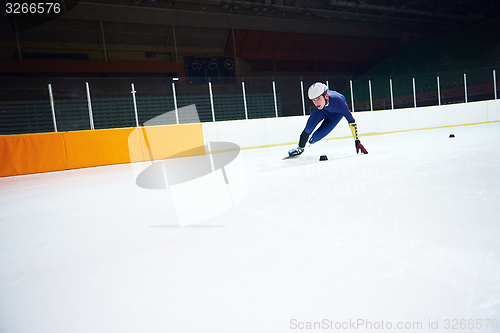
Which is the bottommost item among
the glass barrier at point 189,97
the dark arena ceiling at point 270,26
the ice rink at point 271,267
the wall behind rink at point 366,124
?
the ice rink at point 271,267

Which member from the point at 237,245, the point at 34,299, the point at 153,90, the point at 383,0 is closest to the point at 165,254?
the point at 237,245

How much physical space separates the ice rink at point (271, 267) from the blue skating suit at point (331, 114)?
→ 10.1 feet

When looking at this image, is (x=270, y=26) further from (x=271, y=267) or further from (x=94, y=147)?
(x=271, y=267)

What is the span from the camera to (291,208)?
208cm

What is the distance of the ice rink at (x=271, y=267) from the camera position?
0.91 meters

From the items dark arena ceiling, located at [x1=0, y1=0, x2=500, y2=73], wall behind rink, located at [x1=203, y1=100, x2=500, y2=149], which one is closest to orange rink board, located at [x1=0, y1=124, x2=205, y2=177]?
wall behind rink, located at [x1=203, y1=100, x2=500, y2=149]

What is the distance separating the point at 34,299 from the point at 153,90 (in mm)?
10180

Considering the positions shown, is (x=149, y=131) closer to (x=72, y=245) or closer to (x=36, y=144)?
(x=36, y=144)

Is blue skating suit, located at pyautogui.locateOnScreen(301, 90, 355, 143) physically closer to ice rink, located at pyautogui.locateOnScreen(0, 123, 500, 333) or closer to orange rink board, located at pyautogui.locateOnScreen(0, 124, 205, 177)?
ice rink, located at pyautogui.locateOnScreen(0, 123, 500, 333)

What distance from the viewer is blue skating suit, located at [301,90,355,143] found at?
5207mm

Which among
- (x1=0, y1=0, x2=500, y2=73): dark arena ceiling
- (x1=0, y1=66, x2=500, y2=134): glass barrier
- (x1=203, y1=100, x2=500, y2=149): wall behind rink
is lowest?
(x1=203, y1=100, x2=500, y2=149): wall behind rink

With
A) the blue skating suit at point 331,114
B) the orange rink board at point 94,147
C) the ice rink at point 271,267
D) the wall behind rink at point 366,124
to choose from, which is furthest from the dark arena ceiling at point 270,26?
the ice rink at point 271,267

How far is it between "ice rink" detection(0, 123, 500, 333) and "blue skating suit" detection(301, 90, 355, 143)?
121 inches

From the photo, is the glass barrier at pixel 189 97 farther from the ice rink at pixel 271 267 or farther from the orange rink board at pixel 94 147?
the ice rink at pixel 271 267
